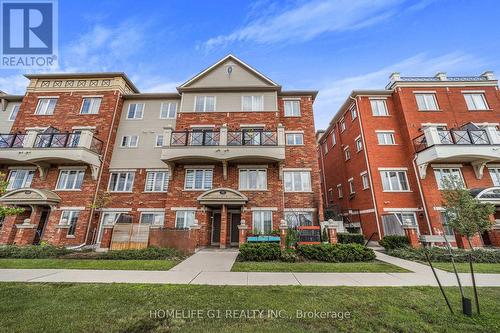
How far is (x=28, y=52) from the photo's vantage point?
1350 cm

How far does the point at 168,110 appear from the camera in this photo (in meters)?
19.3

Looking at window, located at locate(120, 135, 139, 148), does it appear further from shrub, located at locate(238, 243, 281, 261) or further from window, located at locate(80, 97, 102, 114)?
shrub, located at locate(238, 243, 281, 261)

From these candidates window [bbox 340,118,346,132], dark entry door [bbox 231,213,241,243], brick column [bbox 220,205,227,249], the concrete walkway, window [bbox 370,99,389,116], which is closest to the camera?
the concrete walkway

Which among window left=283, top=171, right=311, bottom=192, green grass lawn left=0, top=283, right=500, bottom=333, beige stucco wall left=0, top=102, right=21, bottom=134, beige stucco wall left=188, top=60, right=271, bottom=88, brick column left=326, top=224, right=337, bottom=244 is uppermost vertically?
beige stucco wall left=188, top=60, right=271, bottom=88

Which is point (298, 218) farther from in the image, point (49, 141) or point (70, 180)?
point (49, 141)

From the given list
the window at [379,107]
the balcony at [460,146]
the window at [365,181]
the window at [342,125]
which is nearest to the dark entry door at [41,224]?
the window at [365,181]

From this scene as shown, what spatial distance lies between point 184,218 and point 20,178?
14249mm

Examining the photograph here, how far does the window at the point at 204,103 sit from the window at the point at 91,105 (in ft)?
29.1

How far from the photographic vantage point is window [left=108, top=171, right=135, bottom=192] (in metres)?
17.5

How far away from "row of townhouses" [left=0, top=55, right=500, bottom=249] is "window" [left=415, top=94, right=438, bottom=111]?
10 cm

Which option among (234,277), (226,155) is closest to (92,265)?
(234,277)

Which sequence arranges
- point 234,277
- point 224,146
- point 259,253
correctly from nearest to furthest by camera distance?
1. point 234,277
2. point 259,253
3. point 224,146

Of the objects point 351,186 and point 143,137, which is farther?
point 351,186

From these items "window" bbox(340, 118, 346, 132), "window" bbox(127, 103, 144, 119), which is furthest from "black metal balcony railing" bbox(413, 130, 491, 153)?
"window" bbox(127, 103, 144, 119)
